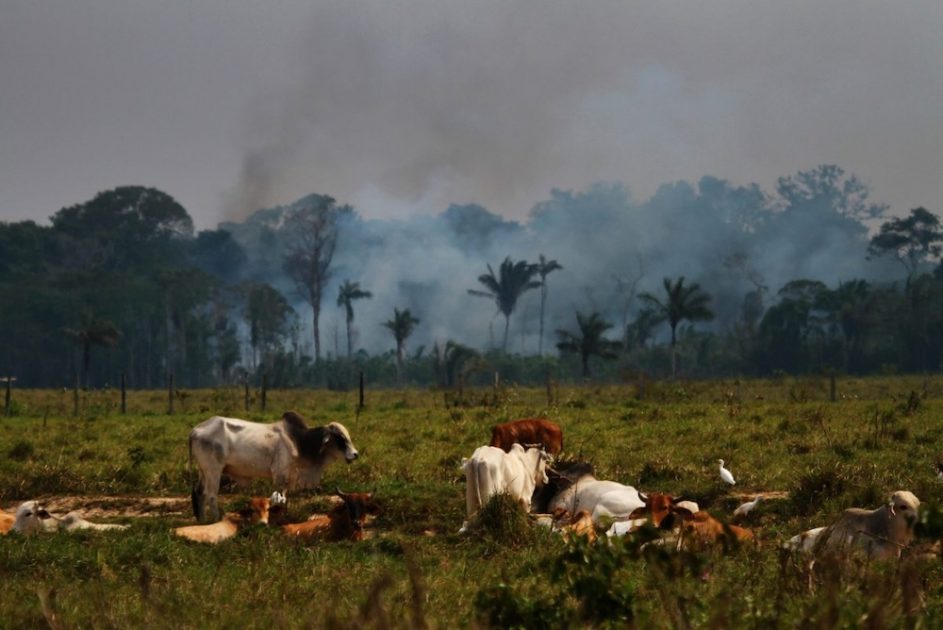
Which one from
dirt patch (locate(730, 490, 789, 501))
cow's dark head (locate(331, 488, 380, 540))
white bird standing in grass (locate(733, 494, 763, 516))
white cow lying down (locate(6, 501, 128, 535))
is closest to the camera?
cow's dark head (locate(331, 488, 380, 540))

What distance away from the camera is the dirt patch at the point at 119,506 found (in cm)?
1259

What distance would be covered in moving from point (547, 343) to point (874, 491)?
11007 cm

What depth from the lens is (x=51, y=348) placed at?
7488cm

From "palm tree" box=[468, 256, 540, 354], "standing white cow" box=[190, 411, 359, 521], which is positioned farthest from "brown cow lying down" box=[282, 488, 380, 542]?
"palm tree" box=[468, 256, 540, 354]

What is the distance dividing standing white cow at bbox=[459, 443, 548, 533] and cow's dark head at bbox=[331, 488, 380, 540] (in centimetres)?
90

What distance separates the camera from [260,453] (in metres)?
12.7

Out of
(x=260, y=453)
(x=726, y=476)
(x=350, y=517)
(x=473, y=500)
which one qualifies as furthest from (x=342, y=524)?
(x=726, y=476)

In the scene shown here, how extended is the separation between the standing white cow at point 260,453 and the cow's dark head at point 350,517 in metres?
2.08

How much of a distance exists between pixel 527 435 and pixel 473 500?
5566 mm

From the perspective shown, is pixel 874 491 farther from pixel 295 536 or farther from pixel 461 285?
pixel 461 285

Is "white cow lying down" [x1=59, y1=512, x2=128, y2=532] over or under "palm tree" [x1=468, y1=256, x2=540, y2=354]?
under

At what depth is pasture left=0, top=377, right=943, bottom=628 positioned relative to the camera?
16.1 ft

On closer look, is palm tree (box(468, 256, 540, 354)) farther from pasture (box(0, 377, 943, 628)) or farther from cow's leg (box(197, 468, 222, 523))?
cow's leg (box(197, 468, 222, 523))

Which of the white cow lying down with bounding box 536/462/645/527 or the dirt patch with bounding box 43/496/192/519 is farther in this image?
the dirt patch with bounding box 43/496/192/519
